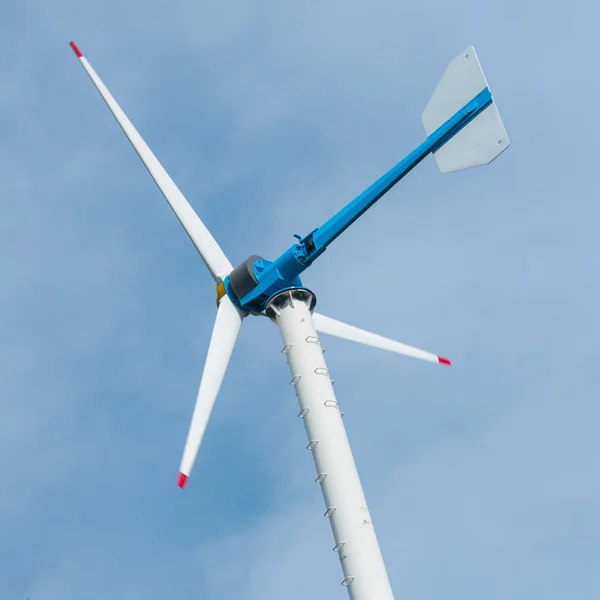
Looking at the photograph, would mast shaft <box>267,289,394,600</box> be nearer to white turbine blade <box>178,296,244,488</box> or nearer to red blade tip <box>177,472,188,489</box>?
white turbine blade <box>178,296,244,488</box>

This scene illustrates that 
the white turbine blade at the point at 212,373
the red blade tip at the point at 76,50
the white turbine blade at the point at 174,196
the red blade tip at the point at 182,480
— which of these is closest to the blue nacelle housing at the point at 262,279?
the white turbine blade at the point at 212,373

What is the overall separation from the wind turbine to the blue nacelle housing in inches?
1.8

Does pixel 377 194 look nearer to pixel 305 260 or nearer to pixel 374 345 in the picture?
pixel 305 260

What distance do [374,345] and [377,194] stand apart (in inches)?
345

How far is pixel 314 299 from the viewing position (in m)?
42.4

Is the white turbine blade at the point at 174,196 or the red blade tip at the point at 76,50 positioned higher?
the red blade tip at the point at 76,50

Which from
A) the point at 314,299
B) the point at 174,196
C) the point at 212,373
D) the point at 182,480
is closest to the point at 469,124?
the point at 314,299

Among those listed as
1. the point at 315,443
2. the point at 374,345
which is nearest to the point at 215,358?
the point at 315,443

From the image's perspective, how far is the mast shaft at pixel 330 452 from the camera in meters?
34.4

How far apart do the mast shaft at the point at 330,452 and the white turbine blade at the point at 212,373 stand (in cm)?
208

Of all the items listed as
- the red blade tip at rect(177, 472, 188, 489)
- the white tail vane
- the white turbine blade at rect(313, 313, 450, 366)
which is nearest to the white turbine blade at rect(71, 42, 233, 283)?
the white turbine blade at rect(313, 313, 450, 366)

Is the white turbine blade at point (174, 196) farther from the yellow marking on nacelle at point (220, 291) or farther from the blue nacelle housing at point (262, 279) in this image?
the blue nacelle housing at point (262, 279)

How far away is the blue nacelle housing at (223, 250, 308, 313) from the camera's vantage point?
41.8 metres

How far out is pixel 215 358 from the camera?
41281 millimetres
